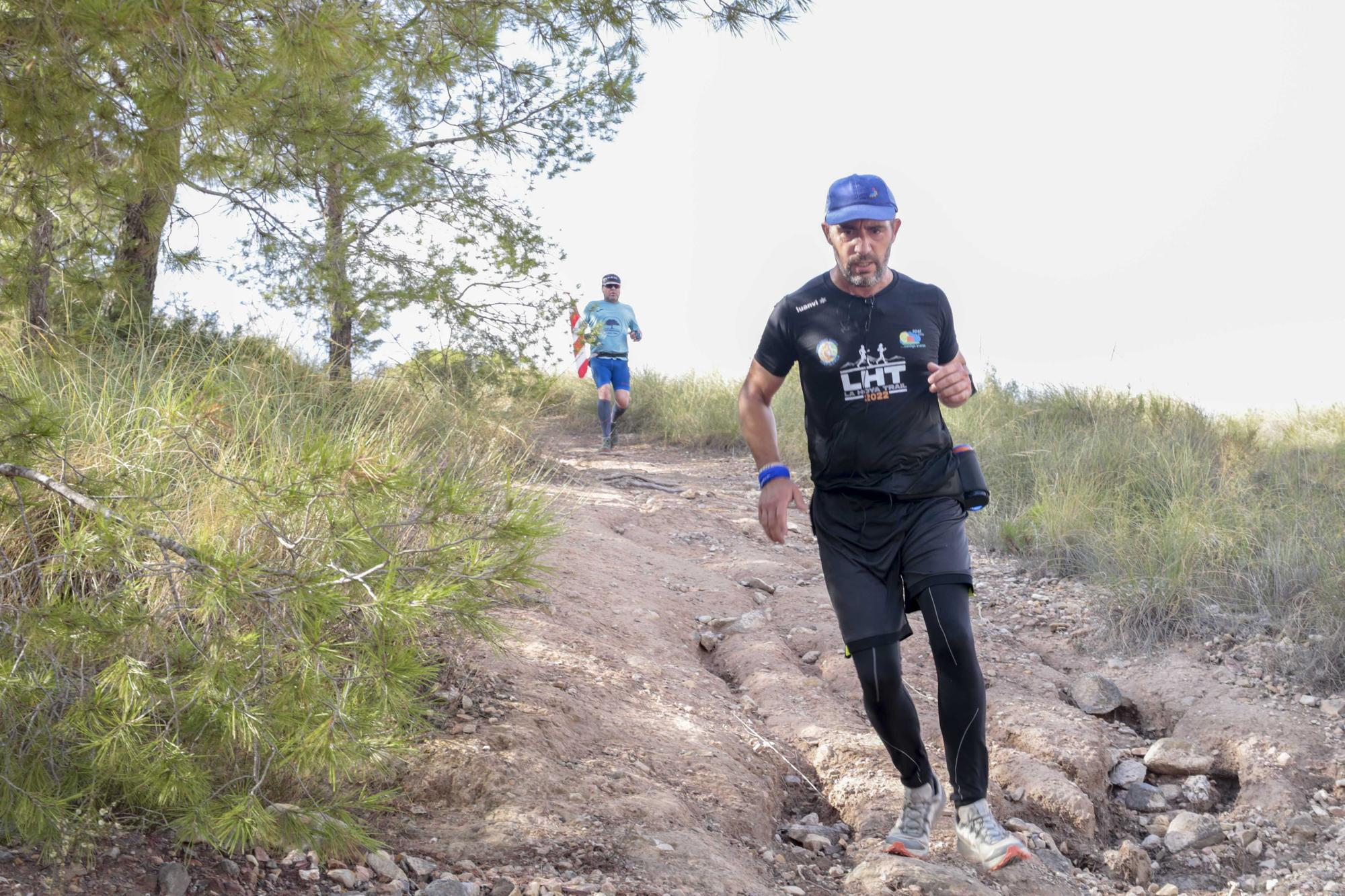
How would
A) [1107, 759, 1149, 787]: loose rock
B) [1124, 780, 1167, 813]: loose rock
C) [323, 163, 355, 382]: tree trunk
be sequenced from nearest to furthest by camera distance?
[1124, 780, 1167, 813]: loose rock, [1107, 759, 1149, 787]: loose rock, [323, 163, 355, 382]: tree trunk

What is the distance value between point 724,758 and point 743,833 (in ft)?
1.40

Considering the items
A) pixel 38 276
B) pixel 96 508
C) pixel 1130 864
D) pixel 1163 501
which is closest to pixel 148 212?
pixel 38 276

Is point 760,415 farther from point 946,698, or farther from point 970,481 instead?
point 946,698

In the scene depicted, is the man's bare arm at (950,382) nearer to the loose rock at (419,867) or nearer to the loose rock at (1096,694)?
the loose rock at (419,867)

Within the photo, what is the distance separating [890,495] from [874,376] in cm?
36

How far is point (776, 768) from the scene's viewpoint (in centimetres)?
405

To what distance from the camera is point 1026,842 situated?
3.67 m

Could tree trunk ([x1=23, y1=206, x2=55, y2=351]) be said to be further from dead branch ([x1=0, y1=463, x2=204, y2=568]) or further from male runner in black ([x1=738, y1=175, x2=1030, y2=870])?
male runner in black ([x1=738, y1=175, x2=1030, y2=870])

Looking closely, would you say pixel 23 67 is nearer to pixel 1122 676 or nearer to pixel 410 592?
pixel 410 592

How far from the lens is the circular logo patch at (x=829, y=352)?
3.33m

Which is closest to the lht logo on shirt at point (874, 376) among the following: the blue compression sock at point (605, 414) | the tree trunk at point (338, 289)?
the tree trunk at point (338, 289)

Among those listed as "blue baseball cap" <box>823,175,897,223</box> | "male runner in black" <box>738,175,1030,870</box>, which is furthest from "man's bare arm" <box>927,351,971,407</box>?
"blue baseball cap" <box>823,175,897,223</box>

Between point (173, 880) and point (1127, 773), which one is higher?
point (173, 880)

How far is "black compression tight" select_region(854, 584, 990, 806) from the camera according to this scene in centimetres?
316
